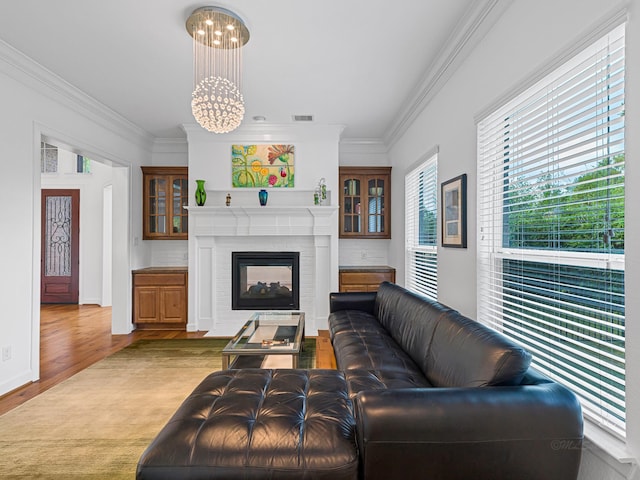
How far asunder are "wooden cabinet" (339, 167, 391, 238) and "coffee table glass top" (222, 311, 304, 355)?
1970 mm

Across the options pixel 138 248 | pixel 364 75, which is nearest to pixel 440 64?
pixel 364 75

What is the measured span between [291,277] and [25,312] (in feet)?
9.50

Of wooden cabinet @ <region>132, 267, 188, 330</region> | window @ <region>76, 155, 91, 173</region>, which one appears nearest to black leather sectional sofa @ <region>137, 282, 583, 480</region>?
wooden cabinet @ <region>132, 267, 188, 330</region>

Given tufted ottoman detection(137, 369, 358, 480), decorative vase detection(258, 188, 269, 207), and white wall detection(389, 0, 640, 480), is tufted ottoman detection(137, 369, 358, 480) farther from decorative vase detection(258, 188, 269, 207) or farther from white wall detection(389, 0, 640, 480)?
decorative vase detection(258, 188, 269, 207)

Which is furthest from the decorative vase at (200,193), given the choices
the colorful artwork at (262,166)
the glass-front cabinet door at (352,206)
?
the glass-front cabinet door at (352,206)

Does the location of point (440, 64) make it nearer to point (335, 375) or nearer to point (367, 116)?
point (367, 116)

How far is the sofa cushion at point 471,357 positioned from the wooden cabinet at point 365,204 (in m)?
3.22

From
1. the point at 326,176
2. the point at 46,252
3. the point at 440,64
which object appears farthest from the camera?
the point at 46,252

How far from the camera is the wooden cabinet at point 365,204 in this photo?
5.21 m

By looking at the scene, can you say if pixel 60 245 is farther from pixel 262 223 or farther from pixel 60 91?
pixel 262 223

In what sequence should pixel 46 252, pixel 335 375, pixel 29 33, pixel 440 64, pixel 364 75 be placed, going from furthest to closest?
pixel 46 252, pixel 364 75, pixel 440 64, pixel 29 33, pixel 335 375

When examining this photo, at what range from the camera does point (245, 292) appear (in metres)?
4.89

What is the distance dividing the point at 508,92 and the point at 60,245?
7.88 m

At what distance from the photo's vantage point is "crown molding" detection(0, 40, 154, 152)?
2.80m
